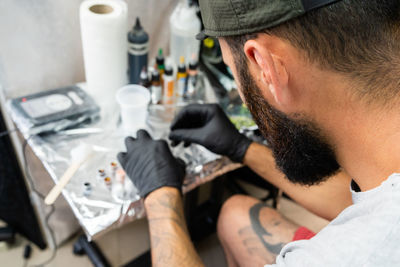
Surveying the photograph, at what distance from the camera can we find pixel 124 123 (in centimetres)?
102

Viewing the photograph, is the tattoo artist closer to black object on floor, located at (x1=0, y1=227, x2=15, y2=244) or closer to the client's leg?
the client's leg

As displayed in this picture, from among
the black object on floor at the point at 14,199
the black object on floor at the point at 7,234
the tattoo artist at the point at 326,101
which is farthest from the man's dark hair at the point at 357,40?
the black object on floor at the point at 7,234

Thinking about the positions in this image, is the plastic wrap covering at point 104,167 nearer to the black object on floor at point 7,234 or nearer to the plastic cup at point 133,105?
the plastic cup at point 133,105

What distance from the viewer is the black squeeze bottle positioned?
1040 millimetres

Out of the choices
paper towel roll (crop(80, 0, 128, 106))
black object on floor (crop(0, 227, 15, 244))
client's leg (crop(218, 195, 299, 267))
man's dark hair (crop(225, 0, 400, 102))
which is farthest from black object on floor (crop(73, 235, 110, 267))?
man's dark hair (crop(225, 0, 400, 102))

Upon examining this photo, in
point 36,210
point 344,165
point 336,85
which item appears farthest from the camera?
point 36,210

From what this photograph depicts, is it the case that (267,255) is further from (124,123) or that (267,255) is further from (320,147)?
(124,123)

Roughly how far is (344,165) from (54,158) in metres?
0.72

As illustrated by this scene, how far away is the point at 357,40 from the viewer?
0.49 meters

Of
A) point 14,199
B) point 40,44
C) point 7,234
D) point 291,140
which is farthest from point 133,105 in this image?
point 7,234

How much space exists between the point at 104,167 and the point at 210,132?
306 millimetres

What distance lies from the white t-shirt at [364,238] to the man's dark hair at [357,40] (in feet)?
0.49

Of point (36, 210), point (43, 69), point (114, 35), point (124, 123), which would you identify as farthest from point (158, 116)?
point (36, 210)

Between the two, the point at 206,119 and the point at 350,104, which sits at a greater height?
the point at 350,104
